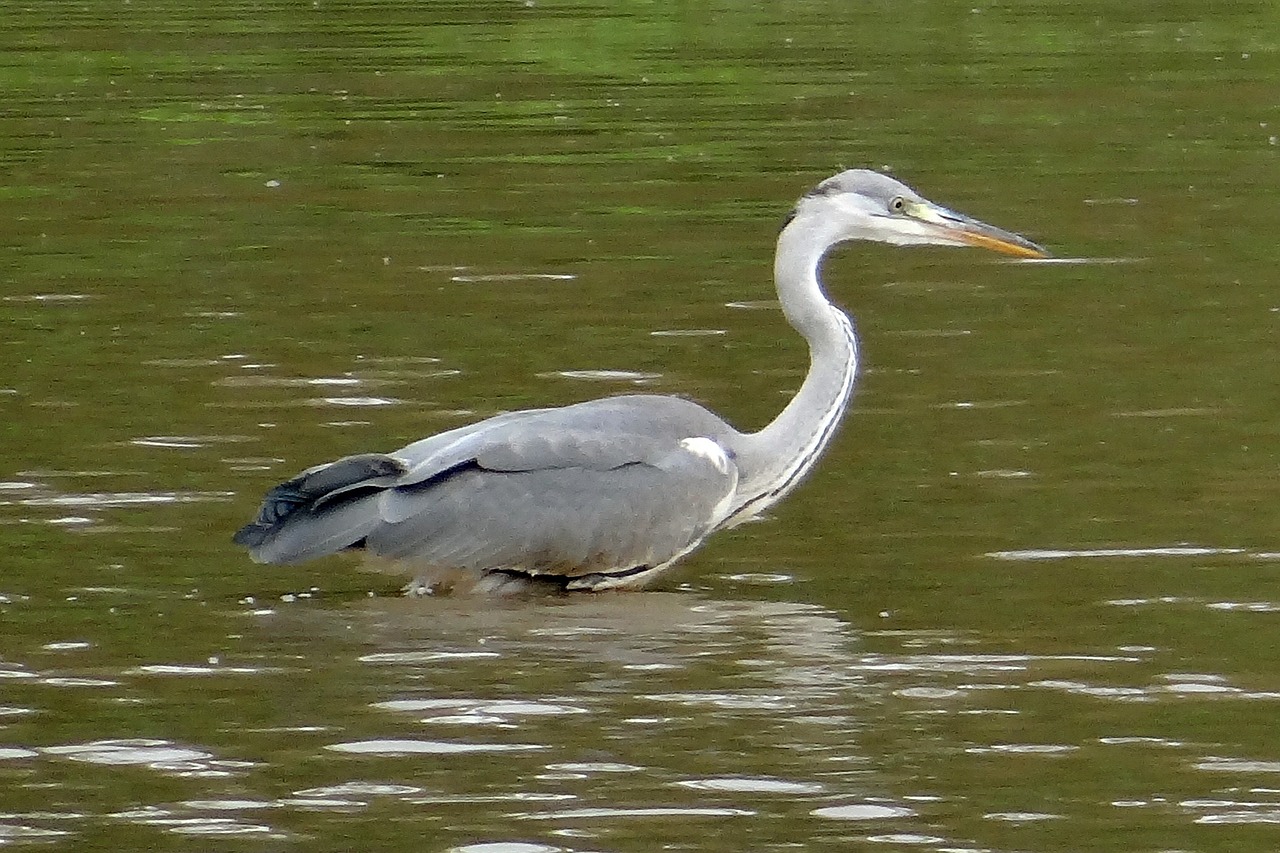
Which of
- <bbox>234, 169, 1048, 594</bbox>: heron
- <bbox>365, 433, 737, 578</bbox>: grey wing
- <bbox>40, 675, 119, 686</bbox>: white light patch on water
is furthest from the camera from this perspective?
<bbox>365, 433, 737, 578</bbox>: grey wing

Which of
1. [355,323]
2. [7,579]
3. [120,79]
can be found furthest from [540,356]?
[120,79]

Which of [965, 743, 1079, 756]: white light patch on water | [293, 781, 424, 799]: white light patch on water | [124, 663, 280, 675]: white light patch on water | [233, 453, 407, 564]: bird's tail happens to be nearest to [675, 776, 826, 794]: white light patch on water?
[965, 743, 1079, 756]: white light patch on water

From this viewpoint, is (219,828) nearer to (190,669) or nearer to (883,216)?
(190,669)

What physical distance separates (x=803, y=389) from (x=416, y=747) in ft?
8.77

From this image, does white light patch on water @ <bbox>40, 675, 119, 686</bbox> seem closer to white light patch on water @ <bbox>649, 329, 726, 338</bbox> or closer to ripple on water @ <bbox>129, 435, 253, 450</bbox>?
ripple on water @ <bbox>129, 435, 253, 450</bbox>

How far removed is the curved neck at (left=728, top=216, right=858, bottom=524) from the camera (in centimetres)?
935

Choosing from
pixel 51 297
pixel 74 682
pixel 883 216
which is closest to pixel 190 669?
pixel 74 682

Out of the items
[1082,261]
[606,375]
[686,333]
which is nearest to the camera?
[606,375]

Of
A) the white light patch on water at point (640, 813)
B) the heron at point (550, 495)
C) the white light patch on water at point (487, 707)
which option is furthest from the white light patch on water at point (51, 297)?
the white light patch on water at point (640, 813)

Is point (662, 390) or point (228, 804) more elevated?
point (662, 390)

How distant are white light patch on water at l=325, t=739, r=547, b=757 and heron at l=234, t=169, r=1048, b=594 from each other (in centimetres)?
146

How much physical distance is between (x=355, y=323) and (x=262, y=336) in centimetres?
49

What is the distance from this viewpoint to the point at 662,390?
37.1 feet

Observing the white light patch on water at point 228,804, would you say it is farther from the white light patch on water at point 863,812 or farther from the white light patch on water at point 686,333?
the white light patch on water at point 686,333
